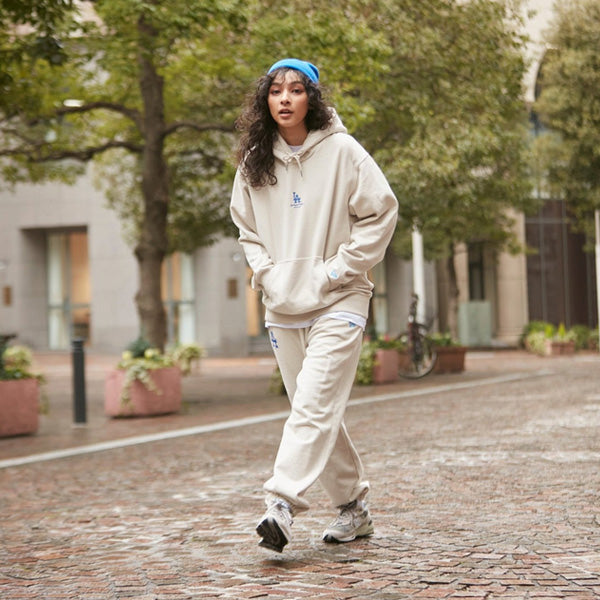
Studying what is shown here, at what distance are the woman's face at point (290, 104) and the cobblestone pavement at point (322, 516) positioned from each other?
5.70ft

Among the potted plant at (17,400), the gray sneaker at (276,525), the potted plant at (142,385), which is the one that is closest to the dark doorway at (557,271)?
the potted plant at (142,385)

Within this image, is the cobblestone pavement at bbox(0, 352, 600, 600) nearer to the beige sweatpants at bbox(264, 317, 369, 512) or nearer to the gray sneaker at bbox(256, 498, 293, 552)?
the gray sneaker at bbox(256, 498, 293, 552)

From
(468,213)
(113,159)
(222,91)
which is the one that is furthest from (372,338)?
(113,159)

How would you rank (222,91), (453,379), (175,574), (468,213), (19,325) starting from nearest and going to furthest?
(175,574), (222,91), (453,379), (468,213), (19,325)

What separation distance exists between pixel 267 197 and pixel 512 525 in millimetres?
1892

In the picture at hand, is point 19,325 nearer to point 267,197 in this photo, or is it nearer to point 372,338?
point 372,338

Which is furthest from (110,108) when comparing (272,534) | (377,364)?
(272,534)

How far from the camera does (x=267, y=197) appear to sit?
444cm

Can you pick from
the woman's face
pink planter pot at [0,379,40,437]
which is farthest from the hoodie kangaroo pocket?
pink planter pot at [0,379,40,437]

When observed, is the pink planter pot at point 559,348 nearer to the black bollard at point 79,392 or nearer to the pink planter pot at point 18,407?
the black bollard at point 79,392

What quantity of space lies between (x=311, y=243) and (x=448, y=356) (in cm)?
1660

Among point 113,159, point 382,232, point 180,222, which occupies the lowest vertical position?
point 382,232

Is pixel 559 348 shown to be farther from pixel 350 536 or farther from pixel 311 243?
pixel 311 243

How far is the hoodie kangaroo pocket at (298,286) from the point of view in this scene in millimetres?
4254
